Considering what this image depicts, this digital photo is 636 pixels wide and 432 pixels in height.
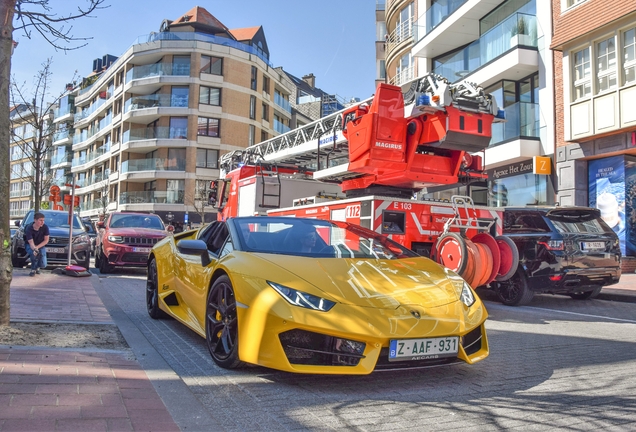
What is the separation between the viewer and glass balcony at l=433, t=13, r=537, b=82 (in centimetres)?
1791

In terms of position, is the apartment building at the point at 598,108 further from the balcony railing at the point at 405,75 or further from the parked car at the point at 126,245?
the parked car at the point at 126,245

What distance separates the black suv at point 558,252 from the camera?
27.5 ft

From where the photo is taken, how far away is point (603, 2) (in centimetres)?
1485

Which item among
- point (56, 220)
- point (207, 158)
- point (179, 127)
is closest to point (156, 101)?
point (179, 127)

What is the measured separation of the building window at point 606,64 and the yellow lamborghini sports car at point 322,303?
12791mm

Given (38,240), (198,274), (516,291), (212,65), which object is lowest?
(516,291)

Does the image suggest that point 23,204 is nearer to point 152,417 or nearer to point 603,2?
point 603,2

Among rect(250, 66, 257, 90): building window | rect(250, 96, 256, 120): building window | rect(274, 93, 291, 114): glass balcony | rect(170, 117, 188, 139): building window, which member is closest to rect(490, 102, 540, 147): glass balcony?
rect(170, 117, 188, 139): building window

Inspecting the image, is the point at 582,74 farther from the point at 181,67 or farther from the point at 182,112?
the point at 181,67

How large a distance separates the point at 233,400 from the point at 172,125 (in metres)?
43.1

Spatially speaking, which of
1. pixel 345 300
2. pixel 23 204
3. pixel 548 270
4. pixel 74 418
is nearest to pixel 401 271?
pixel 345 300

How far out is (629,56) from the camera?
14289 mm

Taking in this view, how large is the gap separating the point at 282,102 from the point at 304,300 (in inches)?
2001

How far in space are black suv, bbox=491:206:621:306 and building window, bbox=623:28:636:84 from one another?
7389mm
